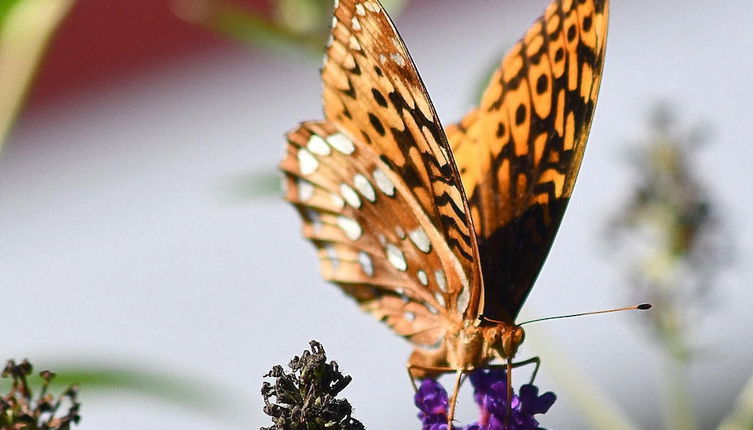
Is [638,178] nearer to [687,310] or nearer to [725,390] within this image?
[687,310]

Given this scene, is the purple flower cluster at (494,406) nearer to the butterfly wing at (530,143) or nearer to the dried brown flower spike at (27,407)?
the butterfly wing at (530,143)

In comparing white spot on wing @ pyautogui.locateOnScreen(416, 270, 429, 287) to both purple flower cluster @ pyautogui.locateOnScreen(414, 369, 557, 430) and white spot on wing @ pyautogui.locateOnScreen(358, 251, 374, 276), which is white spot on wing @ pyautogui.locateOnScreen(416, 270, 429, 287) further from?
purple flower cluster @ pyautogui.locateOnScreen(414, 369, 557, 430)

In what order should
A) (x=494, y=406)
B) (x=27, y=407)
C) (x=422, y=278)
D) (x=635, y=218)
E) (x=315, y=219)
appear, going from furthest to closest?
(x=635, y=218) < (x=315, y=219) < (x=422, y=278) < (x=494, y=406) < (x=27, y=407)

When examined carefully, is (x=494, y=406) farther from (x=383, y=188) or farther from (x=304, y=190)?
(x=304, y=190)

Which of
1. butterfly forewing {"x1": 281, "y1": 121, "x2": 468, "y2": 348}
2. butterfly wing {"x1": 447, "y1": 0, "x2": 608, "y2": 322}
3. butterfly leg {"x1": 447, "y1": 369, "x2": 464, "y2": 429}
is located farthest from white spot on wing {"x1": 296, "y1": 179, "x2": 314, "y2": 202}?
butterfly leg {"x1": 447, "y1": 369, "x2": 464, "y2": 429}

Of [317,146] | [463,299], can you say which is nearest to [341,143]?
[317,146]

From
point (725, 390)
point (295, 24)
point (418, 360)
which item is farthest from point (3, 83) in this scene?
point (725, 390)

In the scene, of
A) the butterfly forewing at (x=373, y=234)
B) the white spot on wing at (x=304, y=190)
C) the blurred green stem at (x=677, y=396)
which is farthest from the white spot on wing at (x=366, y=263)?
the blurred green stem at (x=677, y=396)
